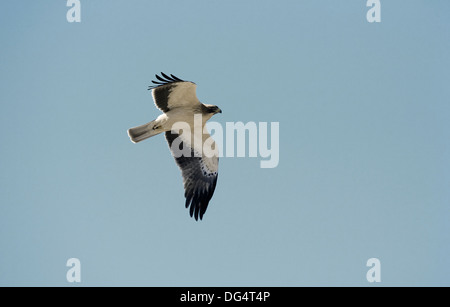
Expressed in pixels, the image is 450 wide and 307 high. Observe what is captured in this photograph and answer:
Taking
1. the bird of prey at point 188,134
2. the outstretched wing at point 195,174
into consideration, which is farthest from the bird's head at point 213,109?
the outstretched wing at point 195,174

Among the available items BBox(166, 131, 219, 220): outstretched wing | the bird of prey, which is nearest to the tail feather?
the bird of prey

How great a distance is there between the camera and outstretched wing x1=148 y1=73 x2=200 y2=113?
10.6 metres

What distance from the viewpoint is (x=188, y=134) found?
38.2 ft

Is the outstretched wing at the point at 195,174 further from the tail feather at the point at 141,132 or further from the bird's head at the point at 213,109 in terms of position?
the bird's head at the point at 213,109

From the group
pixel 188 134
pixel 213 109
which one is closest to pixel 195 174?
pixel 188 134

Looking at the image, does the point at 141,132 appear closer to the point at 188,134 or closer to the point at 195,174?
the point at 188,134

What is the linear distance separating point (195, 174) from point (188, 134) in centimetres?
80

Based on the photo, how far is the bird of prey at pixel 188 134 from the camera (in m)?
10.8

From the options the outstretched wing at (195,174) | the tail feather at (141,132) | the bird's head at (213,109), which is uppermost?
the bird's head at (213,109)

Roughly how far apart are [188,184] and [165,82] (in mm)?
2133

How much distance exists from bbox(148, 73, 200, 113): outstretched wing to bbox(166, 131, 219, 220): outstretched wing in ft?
2.77

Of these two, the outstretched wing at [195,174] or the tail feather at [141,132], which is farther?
the outstretched wing at [195,174]

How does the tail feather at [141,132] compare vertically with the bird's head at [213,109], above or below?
below
